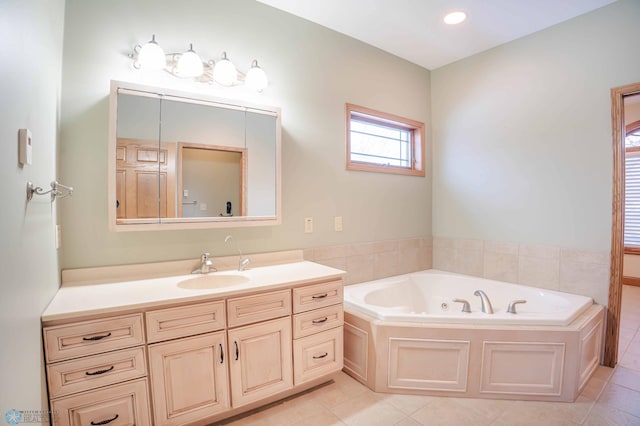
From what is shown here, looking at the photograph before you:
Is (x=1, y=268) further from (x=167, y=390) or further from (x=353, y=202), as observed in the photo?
(x=353, y=202)

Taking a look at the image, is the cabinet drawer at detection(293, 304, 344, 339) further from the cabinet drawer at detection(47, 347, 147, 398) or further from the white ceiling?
the white ceiling

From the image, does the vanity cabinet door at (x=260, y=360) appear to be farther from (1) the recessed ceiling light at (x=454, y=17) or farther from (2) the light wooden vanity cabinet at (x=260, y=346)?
(1) the recessed ceiling light at (x=454, y=17)

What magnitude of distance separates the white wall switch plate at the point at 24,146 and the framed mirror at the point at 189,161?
25.6 inches

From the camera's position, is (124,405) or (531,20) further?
(531,20)

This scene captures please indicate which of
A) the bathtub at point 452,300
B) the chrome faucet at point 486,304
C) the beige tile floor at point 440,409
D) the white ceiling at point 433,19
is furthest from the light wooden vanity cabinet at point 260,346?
the white ceiling at point 433,19

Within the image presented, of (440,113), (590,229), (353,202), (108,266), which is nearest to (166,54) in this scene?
(108,266)

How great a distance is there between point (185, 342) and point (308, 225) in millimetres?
1249

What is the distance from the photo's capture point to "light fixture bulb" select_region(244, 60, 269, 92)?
2.10 m

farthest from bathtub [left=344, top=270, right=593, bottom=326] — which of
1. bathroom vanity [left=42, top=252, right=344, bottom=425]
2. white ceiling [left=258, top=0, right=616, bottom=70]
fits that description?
white ceiling [left=258, top=0, right=616, bottom=70]

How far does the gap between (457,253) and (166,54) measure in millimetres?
3050

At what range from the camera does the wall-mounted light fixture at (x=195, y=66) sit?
1.77 metres

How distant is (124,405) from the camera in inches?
54.3

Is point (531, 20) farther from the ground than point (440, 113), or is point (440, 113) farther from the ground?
point (531, 20)

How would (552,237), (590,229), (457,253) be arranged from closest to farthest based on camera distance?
(590,229)
(552,237)
(457,253)
